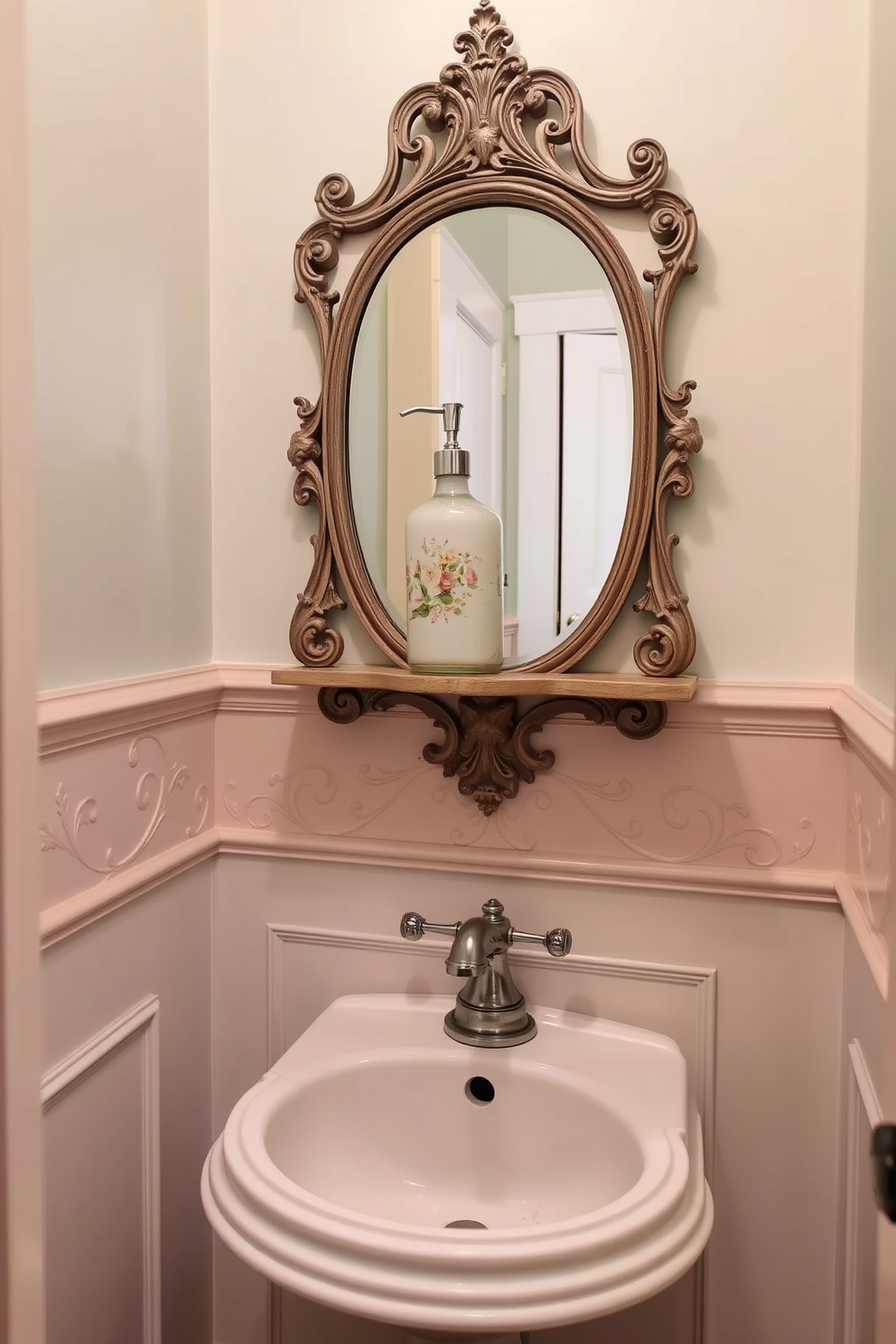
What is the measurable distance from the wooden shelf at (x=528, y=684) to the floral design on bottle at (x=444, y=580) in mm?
73

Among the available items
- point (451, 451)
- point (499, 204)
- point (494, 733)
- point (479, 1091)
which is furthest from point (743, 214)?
point (479, 1091)

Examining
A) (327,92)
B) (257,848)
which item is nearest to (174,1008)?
(257,848)

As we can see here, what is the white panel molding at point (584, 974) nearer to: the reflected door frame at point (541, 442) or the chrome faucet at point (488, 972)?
the chrome faucet at point (488, 972)

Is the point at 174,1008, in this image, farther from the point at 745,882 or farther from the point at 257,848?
the point at 745,882

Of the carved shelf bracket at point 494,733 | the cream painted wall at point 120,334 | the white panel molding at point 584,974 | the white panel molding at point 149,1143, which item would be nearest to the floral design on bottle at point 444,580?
the carved shelf bracket at point 494,733

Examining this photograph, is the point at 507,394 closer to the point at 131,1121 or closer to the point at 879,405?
the point at 879,405

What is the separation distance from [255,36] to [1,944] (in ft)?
3.81

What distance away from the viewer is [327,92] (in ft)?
3.84

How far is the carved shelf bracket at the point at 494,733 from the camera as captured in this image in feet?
3.60

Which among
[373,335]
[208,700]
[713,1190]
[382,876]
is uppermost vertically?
[373,335]

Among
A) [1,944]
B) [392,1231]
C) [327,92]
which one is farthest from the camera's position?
[327,92]

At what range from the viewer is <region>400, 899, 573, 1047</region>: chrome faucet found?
1046 millimetres

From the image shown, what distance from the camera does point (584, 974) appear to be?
1.13 metres

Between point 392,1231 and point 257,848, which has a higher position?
point 257,848
